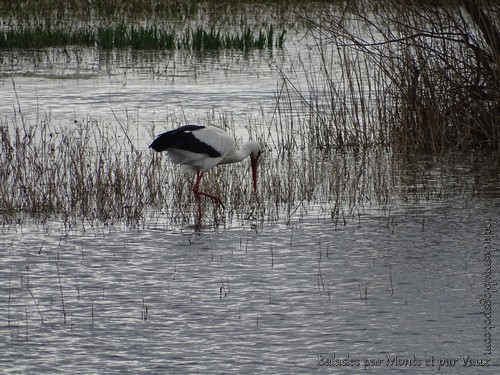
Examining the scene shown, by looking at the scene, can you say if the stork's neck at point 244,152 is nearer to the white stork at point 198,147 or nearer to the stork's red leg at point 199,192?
the white stork at point 198,147

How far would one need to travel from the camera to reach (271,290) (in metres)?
6.74

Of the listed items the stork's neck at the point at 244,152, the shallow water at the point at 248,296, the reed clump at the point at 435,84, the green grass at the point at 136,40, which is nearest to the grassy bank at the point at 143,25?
the green grass at the point at 136,40

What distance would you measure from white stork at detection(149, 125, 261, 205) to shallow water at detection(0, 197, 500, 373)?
1197 millimetres

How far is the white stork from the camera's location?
30.8ft

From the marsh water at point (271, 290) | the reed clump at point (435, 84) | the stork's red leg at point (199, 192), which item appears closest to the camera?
the marsh water at point (271, 290)

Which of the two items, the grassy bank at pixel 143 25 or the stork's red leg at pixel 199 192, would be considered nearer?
the stork's red leg at pixel 199 192

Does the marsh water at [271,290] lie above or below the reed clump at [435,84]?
below

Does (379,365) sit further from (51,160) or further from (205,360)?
(51,160)

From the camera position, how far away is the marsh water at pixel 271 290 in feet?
18.2

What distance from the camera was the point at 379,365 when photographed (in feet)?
17.7

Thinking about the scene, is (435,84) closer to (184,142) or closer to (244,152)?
(244,152)

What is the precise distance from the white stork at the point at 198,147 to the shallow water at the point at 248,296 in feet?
3.93

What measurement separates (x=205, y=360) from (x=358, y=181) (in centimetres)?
482

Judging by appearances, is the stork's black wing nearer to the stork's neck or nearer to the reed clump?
the stork's neck
